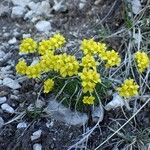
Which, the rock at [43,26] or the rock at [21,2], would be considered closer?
the rock at [43,26]

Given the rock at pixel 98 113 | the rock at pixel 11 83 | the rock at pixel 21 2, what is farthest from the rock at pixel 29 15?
the rock at pixel 98 113

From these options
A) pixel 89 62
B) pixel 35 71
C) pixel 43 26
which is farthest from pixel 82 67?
pixel 43 26

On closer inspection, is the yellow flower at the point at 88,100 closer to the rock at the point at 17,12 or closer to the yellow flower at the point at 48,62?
the yellow flower at the point at 48,62

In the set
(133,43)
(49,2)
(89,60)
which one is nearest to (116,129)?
Answer: (89,60)

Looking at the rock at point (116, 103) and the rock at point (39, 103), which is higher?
the rock at point (116, 103)

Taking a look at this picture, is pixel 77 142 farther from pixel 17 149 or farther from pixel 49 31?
pixel 49 31

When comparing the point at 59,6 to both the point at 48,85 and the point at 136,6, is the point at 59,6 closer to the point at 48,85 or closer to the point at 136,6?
the point at 136,6

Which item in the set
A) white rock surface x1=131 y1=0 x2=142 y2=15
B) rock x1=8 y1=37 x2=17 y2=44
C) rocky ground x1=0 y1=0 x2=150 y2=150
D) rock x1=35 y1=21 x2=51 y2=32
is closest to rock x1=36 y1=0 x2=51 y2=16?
rocky ground x1=0 y1=0 x2=150 y2=150
